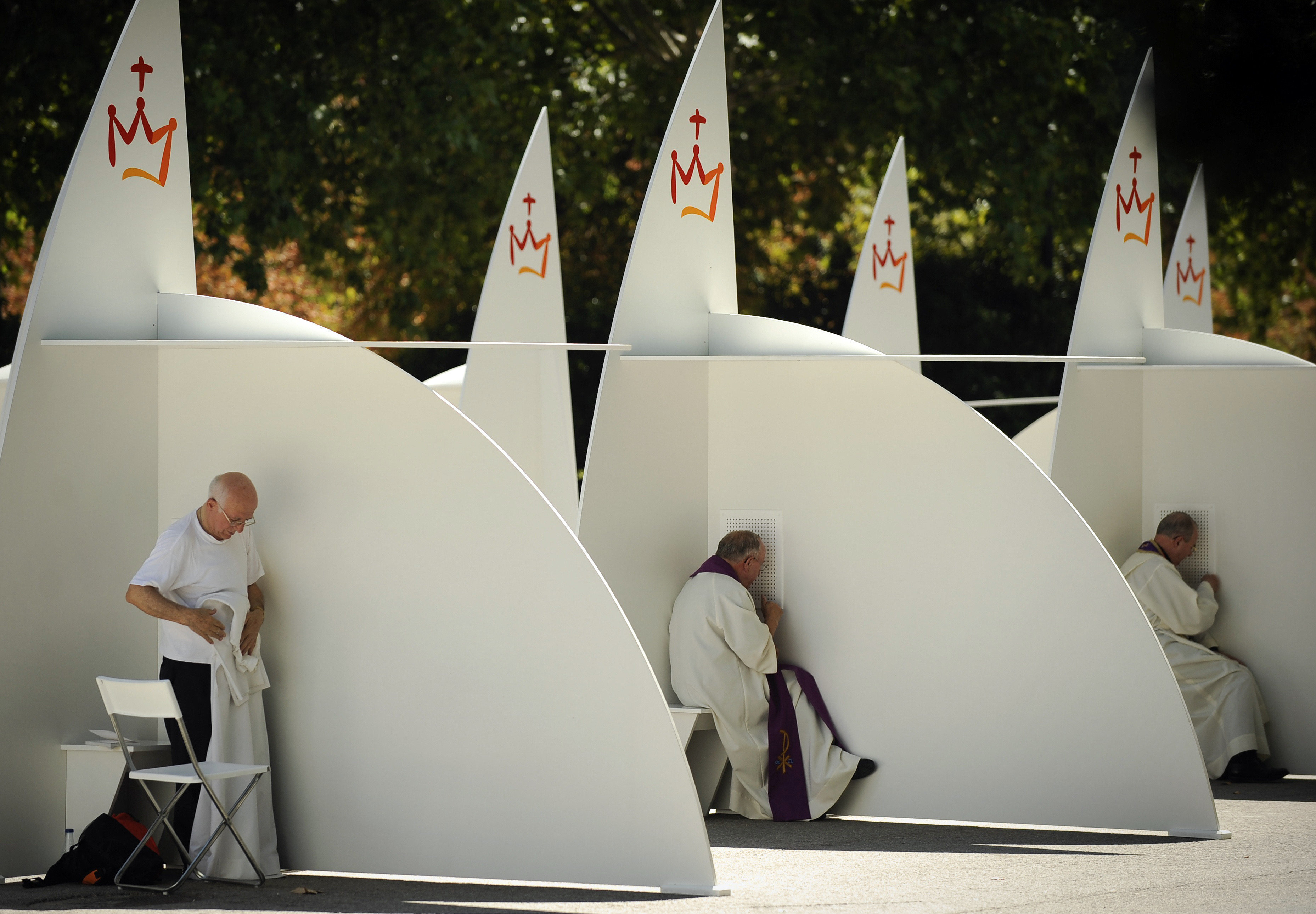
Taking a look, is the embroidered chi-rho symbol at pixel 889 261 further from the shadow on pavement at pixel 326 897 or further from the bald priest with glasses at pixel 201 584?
the shadow on pavement at pixel 326 897

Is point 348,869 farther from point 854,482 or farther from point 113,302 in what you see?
point 854,482

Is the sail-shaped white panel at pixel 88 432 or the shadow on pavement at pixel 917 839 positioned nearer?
the sail-shaped white panel at pixel 88 432

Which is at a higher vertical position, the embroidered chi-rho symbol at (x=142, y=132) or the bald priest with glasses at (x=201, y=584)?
the embroidered chi-rho symbol at (x=142, y=132)

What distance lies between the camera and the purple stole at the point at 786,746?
7.45 meters

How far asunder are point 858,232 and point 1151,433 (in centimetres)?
1466

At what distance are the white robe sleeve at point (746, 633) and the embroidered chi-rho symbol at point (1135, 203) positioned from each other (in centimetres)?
316

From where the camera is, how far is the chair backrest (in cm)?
555

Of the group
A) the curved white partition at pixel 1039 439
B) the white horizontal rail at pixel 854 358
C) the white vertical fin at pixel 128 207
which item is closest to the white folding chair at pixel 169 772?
the white vertical fin at pixel 128 207

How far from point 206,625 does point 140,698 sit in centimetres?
36

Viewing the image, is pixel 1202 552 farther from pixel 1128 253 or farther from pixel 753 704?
pixel 753 704

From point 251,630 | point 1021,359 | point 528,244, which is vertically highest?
point 528,244

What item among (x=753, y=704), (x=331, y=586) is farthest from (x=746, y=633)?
(x=331, y=586)

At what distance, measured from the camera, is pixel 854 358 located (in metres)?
7.05

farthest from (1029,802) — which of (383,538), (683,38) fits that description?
(683,38)
